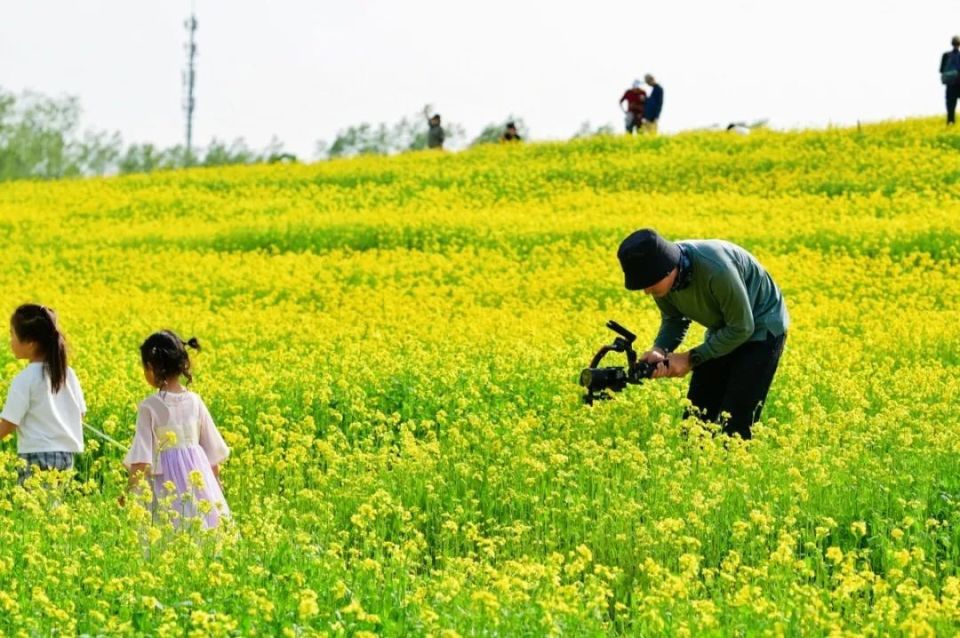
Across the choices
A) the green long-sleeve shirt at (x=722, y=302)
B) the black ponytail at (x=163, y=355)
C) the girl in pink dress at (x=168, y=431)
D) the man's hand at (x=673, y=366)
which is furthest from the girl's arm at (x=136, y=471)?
the green long-sleeve shirt at (x=722, y=302)

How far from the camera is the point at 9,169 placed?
7581cm

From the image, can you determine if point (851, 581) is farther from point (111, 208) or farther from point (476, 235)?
point (111, 208)

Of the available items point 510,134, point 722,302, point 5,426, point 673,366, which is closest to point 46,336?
point 5,426

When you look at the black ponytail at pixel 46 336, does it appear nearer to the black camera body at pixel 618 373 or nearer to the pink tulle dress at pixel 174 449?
the pink tulle dress at pixel 174 449

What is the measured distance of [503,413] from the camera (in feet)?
35.7

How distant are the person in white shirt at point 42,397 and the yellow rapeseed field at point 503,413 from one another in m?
0.28

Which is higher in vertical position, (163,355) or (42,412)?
(163,355)

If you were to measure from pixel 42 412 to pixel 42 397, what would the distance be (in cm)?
9

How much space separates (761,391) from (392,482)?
210 cm

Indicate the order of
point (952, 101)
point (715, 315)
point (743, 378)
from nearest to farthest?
point (715, 315) < point (743, 378) < point (952, 101)

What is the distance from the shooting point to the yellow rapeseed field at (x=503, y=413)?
19.4 feet

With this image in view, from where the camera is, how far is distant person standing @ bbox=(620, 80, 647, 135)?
33.8 metres

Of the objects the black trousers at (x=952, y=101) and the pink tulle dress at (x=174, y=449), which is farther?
the black trousers at (x=952, y=101)

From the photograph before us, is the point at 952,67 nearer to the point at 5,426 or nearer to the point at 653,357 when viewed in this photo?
the point at 653,357
